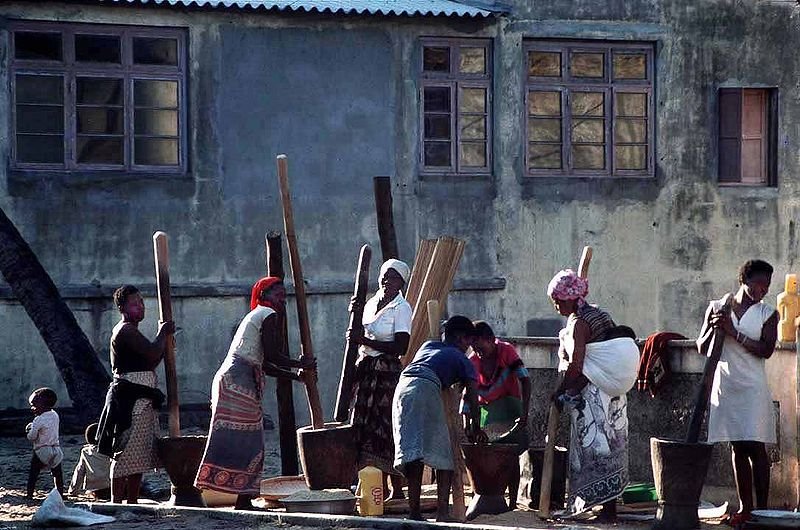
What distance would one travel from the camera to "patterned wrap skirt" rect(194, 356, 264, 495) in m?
11.0

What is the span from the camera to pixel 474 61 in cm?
1888

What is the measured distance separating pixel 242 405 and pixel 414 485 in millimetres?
1278

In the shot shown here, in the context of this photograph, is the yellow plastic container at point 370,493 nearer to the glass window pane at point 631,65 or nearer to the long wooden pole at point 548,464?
the long wooden pole at point 548,464

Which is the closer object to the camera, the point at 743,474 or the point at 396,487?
the point at 743,474

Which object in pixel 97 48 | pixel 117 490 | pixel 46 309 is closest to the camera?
pixel 117 490

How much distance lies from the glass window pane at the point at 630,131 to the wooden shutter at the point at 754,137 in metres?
1.20

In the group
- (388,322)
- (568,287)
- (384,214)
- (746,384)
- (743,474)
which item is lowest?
(743,474)

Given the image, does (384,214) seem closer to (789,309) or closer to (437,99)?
(789,309)

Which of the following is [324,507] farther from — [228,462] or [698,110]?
[698,110]

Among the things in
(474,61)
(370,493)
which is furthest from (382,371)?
(474,61)

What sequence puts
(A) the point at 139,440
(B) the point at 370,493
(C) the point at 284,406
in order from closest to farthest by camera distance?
(B) the point at 370,493, (A) the point at 139,440, (C) the point at 284,406

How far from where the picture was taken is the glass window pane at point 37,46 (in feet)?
56.7

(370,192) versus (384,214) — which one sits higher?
(370,192)

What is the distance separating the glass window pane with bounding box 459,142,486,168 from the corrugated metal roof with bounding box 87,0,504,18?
1.40 m
